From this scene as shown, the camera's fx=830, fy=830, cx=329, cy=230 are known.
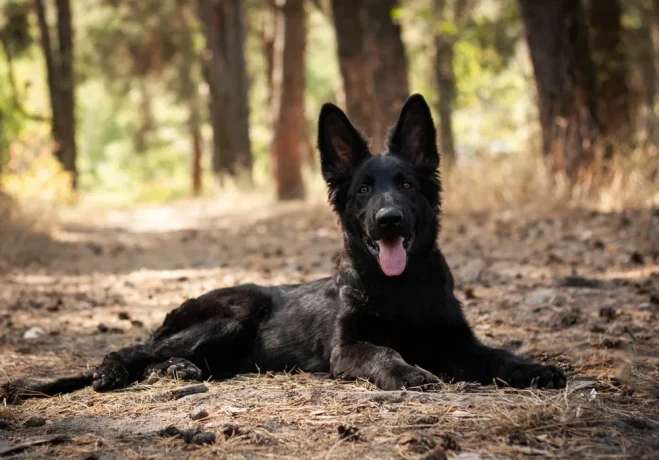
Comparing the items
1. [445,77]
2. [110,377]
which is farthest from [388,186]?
[445,77]

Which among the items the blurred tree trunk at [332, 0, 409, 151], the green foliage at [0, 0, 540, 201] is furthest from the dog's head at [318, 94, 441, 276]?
the blurred tree trunk at [332, 0, 409, 151]

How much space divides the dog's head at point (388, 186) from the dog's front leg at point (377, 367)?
1.71 feet

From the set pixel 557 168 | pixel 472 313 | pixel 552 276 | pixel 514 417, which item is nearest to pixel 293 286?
pixel 472 313

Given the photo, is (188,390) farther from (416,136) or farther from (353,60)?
(353,60)

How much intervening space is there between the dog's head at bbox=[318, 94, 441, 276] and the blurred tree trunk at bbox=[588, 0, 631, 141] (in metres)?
10.6

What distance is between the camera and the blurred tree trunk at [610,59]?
16.3 meters

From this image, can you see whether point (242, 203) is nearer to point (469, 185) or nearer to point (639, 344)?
point (469, 185)

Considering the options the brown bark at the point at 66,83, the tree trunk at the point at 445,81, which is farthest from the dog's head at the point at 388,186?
the brown bark at the point at 66,83

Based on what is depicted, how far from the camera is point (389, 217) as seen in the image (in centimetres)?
492

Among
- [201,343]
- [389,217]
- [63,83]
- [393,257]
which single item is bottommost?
[201,343]

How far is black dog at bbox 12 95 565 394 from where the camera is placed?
4.94 metres

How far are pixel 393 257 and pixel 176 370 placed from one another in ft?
5.03

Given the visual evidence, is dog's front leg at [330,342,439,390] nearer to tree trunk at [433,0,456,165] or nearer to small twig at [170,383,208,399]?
small twig at [170,383,208,399]

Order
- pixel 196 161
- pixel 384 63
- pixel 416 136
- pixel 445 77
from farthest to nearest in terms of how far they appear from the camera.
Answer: pixel 196 161, pixel 445 77, pixel 384 63, pixel 416 136
